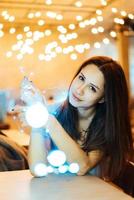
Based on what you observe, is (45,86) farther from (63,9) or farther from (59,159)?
(59,159)

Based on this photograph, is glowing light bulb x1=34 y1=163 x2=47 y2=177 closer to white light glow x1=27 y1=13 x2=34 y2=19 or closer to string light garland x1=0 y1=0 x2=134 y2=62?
string light garland x1=0 y1=0 x2=134 y2=62

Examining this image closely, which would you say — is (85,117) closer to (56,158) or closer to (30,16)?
(56,158)

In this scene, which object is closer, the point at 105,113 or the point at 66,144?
the point at 66,144

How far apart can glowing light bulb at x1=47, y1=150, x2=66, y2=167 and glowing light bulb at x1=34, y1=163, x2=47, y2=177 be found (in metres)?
0.05

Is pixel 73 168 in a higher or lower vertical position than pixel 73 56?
lower

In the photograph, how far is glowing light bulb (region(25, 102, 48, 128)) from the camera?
127 centimetres

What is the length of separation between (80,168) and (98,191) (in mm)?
187

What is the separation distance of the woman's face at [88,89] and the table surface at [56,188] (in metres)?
0.32

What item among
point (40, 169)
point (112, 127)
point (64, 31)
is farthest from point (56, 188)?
point (64, 31)

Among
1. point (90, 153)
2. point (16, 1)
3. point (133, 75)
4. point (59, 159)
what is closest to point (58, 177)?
point (59, 159)

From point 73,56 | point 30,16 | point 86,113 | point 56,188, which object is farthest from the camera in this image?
point 73,56

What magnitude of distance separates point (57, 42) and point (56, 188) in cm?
367

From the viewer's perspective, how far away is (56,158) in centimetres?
138

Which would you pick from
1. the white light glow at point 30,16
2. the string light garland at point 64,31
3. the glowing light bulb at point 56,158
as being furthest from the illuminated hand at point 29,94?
the white light glow at point 30,16
